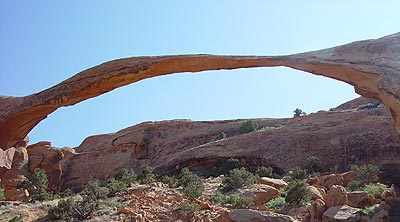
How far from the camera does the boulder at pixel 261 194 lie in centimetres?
1405

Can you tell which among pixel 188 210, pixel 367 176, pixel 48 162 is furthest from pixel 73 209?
pixel 48 162

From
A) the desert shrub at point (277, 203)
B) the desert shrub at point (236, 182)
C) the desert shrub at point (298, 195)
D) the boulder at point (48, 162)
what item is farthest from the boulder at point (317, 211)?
the boulder at point (48, 162)

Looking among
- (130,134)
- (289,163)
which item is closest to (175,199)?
(289,163)

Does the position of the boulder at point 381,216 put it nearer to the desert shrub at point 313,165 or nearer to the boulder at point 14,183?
the desert shrub at point 313,165

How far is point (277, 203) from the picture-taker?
Answer: 44.7 feet

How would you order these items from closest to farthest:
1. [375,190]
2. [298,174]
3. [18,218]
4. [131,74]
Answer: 1. [131,74]
2. [18,218]
3. [375,190]
4. [298,174]

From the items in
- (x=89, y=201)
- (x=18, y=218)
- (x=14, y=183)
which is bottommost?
(x=14, y=183)

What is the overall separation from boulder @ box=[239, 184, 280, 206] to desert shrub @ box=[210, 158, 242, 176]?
10772 millimetres

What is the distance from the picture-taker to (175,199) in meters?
14.5

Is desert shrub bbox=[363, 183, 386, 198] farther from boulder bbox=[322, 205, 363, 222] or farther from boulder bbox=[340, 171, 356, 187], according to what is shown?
boulder bbox=[322, 205, 363, 222]

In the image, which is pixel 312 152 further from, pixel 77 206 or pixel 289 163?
pixel 77 206

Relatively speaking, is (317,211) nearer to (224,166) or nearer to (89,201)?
(89,201)

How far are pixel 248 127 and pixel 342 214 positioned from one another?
23.6 metres

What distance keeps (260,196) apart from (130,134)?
88.1ft
